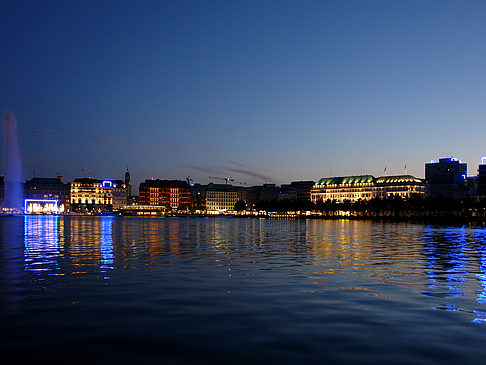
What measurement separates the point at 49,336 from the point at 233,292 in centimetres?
905

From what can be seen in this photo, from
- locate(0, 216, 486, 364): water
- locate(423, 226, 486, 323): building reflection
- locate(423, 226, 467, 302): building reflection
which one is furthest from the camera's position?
locate(423, 226, 467, 302): building reflection

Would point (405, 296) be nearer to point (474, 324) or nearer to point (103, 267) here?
point (474, 324)

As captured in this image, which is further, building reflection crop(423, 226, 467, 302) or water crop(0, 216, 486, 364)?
building reflection crop(423, 226, 467, 302)

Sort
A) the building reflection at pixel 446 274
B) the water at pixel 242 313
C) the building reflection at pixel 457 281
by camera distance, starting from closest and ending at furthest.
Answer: the water at pixel 242 313 < the building reflection at pixel 457 281 < the building reflection at pixel 446 274

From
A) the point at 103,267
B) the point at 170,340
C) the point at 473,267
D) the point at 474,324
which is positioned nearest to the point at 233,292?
the point at 170,340

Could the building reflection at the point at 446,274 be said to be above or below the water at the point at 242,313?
below

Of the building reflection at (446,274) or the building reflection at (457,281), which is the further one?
the building reflection at (446,274)

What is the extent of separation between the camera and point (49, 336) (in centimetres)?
1391

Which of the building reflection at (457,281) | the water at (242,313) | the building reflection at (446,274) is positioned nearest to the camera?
the water at (242,313)

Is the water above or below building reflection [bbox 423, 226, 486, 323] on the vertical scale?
above

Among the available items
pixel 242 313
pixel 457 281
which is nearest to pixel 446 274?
pixel 457 281

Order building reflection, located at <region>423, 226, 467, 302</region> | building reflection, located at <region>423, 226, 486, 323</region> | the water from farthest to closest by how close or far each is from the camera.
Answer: building reflection, located at <region>423, 226, 467, 302</region>
building reflection, located at <region>423, 226, 486, 323</region>
the water

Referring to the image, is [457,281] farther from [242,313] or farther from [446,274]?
[242,313]

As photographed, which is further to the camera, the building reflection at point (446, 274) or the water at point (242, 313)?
the building reflection at point (446, 274)
